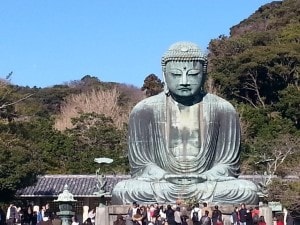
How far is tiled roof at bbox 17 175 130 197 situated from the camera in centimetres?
3509

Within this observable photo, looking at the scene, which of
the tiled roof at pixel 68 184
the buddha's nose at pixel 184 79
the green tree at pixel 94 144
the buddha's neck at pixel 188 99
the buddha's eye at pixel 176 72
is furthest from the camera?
the green tree at pixel 94 144

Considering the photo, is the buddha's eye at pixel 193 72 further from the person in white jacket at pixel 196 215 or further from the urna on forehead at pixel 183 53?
the person in white jacket at pixel 196 215

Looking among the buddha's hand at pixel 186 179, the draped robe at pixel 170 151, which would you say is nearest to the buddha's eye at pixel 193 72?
the draped robe at pixel 170 151

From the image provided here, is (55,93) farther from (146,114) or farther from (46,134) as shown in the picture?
(146,114)

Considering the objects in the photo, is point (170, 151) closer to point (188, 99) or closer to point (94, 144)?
point (188, 99)

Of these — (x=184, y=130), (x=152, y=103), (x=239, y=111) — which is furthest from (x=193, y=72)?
(x=239, y=111)

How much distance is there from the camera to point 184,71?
60.9 ft

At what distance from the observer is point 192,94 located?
1853 cm

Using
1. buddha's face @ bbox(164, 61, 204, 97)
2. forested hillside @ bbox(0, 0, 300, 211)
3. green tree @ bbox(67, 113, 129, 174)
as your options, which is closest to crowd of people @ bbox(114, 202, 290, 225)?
buddha's face @ bbox(164, 61, 204, 97)

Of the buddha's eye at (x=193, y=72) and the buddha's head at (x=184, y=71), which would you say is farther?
the buddha's eye at (x=193, y=72)

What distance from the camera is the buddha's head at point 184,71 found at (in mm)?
18469

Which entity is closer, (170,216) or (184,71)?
(170,216)

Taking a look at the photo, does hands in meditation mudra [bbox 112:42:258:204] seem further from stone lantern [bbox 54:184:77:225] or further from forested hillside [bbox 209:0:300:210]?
forested hillside [bbox 209:0:300:210]

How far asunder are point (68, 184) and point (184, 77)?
18032 mm
